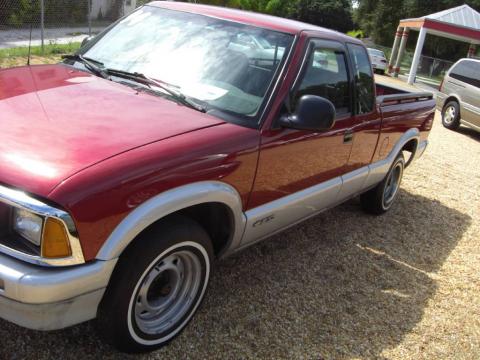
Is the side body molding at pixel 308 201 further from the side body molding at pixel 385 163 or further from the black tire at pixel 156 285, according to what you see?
the black tire at pixel 156 285

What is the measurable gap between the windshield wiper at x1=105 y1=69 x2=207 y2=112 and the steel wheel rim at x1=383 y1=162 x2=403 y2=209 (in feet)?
10.3

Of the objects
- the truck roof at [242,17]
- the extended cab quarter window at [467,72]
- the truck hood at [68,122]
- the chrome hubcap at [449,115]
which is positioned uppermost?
the truck roof at [242,17]

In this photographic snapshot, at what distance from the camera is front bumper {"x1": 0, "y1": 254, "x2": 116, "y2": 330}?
212 cm

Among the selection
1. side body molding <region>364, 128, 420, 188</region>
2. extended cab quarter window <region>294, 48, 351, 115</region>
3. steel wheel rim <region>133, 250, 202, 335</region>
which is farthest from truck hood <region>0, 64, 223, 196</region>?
side body molding <region>364, 128, 420, 188</region>

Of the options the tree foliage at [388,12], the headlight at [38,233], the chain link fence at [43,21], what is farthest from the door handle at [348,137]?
the tree foliage at [388,12]

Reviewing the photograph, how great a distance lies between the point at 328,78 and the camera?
12.6 feet

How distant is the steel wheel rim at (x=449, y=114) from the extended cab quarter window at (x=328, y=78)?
9.13m

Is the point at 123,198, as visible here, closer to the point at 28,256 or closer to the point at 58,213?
the point at 58,213

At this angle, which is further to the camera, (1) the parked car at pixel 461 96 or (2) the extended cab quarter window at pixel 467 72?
(2) the extended cab quarter window at pixel 467 72

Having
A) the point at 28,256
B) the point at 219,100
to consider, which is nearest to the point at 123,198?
the point at 28,256

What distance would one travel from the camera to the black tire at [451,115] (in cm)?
1200

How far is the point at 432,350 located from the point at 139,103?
8.31 feet

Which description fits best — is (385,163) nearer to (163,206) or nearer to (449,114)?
(163,206)

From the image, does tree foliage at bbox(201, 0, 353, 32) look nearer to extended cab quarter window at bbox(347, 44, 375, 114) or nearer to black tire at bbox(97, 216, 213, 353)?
extended cab quarter window at bbox(347, 44, 375, 114)
